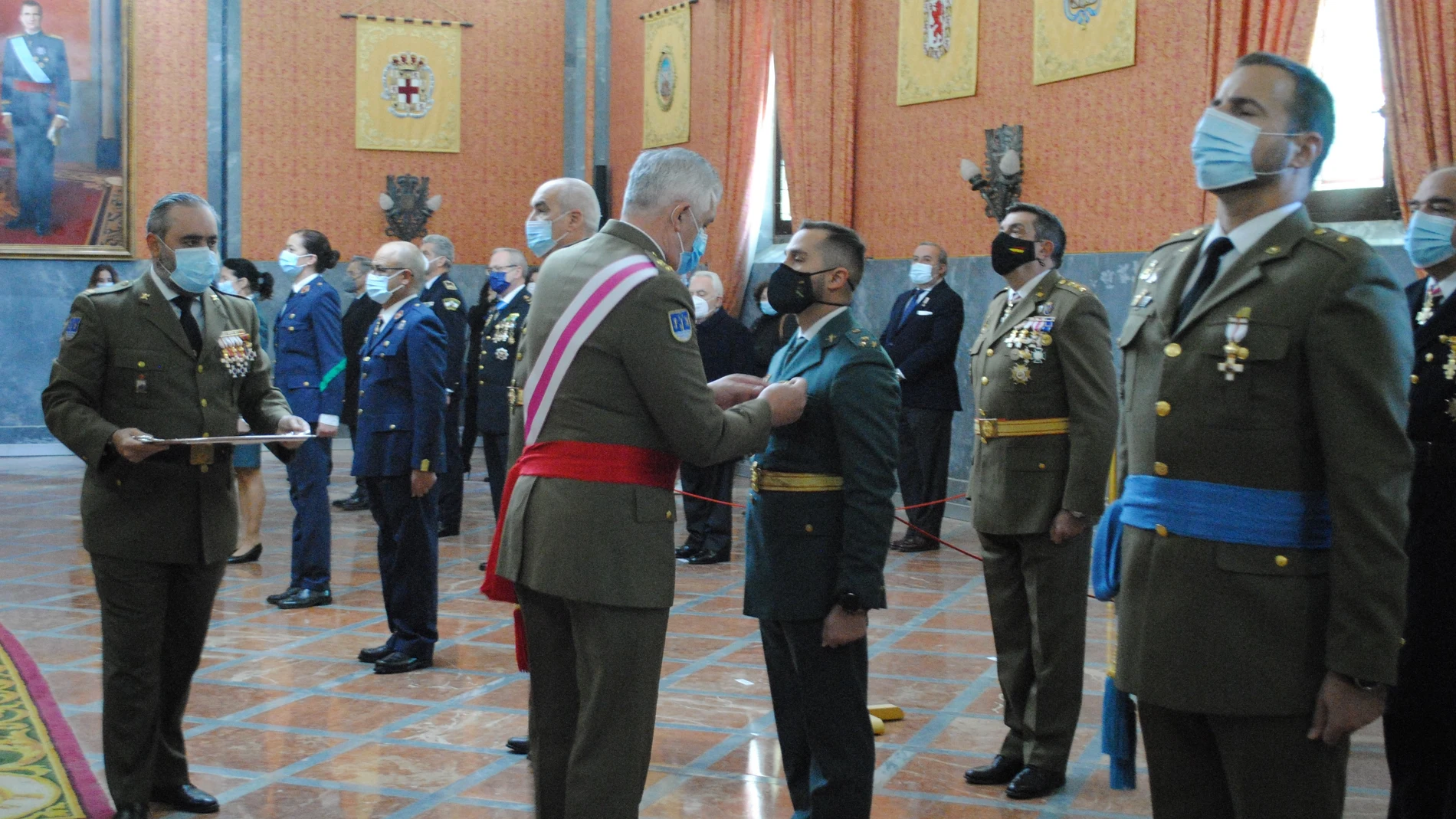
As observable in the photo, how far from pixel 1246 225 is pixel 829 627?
123 cm

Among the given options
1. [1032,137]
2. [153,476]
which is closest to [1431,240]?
[153,476]

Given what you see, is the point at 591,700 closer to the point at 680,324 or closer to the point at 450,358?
the point at 680,324

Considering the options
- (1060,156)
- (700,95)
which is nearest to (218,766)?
(1060,156)

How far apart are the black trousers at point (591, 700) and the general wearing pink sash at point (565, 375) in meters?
0.25

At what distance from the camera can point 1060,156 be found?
796 centimetres

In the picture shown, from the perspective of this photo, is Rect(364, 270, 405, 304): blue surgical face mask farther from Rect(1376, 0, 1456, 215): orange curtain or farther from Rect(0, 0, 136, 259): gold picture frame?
Rect(0, 0, 136, 259): gold picture frame

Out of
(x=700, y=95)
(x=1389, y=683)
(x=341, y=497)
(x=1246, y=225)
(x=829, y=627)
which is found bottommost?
(x=341, y=497)

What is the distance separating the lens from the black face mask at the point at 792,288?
2.86 metres

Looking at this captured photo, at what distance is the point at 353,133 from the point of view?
12.2 m

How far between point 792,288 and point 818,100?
7.43 metres

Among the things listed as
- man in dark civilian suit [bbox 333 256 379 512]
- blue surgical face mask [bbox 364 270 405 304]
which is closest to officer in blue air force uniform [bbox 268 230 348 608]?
blue surgical face mask [bbox 364 270 405 304]

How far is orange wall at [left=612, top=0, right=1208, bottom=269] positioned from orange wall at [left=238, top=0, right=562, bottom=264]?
7.89ft

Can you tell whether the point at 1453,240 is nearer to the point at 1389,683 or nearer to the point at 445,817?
the point at 1389,683

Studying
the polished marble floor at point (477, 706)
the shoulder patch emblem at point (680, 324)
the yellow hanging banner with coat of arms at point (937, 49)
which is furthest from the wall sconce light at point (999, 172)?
the shoulder patch emblem at point (680, 324)
